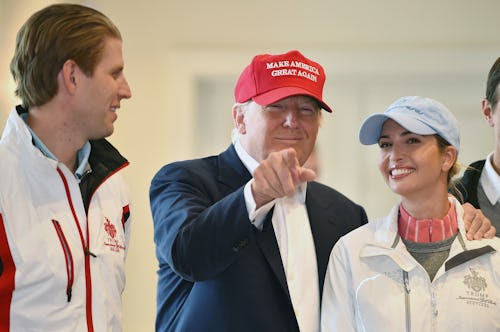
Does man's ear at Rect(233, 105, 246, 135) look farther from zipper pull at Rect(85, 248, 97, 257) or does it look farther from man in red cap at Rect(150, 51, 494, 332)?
zipper pull at Rect(85, 248, 97, 257)

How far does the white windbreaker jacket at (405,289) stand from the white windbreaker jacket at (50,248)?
575mm

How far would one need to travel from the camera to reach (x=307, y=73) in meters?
1.99

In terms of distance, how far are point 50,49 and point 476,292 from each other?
1175mm

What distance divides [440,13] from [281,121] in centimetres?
247

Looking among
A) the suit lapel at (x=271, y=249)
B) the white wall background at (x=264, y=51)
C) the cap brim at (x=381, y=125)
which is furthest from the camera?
the white wall background at (x=264, y=51)

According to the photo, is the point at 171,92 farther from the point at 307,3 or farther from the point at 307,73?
the point at 307,73

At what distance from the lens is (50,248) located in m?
1.54

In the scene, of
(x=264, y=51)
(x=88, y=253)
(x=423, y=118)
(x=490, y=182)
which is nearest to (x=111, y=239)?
(x=88, y=253)

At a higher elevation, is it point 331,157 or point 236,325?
point 331,157

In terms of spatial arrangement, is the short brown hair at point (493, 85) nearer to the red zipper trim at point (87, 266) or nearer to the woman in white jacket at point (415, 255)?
the woman in white jacket at point (415, 255)

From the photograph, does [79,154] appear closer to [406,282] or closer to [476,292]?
[406,282]

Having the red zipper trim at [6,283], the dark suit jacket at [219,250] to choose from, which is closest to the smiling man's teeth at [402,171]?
the dark suit jacket at [219,250]

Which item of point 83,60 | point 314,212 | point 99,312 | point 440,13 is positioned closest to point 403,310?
point 314,212

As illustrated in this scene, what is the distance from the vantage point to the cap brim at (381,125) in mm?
1922
